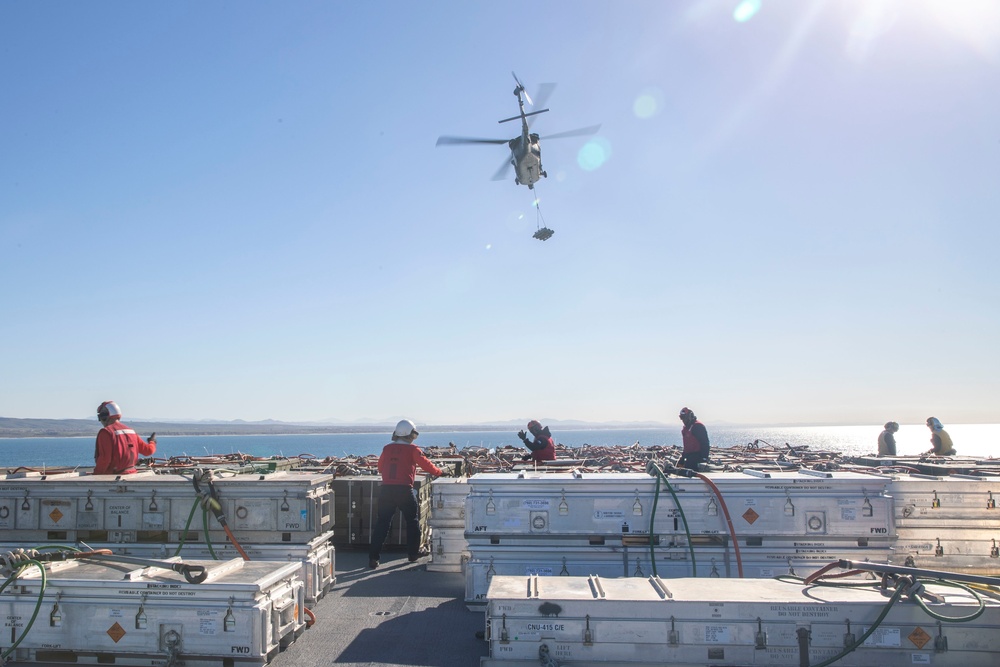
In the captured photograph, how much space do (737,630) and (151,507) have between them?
729 cm

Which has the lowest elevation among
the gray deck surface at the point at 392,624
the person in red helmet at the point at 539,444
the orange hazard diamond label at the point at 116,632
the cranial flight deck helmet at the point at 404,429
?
the gray deck surface at the point at 392,624

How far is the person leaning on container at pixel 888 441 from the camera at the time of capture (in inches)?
592

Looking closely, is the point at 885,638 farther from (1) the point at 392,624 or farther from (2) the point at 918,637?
(1) the point at 392,624

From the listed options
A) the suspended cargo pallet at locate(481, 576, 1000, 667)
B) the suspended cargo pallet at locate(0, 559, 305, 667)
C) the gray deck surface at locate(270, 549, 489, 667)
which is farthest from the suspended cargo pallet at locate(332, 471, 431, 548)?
the suspended cargo pallet at locate(481, 576, 1000, 667)

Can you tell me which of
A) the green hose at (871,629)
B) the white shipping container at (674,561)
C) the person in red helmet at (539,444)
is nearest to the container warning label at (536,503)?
the white shipping container at (674,561)

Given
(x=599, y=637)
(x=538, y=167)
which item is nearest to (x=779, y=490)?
(x=599, y=637)

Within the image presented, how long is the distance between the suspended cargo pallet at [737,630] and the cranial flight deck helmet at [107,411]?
7.26m

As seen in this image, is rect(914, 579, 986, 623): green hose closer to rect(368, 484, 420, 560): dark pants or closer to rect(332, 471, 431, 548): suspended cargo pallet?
rect(368, 484, 420, 560): dark pants

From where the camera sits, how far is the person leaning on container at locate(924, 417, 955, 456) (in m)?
13.8

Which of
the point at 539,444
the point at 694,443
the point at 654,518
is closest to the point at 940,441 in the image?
the point at 694,443

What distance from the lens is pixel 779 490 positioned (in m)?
7.99

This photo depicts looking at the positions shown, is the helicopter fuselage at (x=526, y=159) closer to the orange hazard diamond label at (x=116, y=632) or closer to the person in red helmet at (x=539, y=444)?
the person in red helmet at (x=539, y=444)

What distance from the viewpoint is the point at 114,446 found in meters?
9.66

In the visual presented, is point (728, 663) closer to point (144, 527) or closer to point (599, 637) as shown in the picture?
point (599, 637)
